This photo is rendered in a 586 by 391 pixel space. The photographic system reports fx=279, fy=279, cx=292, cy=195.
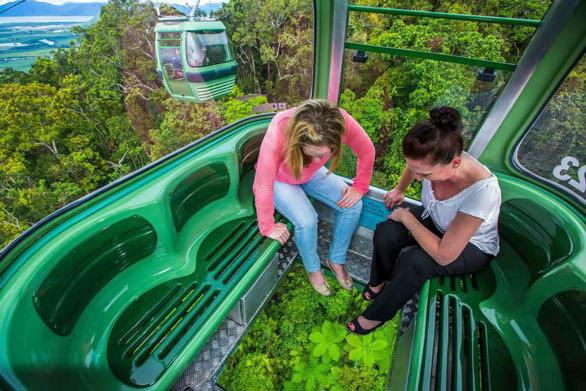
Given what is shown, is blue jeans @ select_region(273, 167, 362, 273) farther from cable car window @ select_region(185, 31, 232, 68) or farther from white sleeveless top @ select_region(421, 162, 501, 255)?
cable car window @ select_region(185, 31, 232, 68)

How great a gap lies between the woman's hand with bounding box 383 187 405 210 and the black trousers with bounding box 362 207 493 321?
0.17m

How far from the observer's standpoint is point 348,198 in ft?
5.75

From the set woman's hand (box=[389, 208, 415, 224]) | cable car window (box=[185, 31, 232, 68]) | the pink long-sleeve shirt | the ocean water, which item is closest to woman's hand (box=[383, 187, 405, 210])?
the pink long-sleeve shirt

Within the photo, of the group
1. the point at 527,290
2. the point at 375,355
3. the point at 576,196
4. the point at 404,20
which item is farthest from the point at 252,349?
the point at 404,20

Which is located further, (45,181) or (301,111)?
(45,181)

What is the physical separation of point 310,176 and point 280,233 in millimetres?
393

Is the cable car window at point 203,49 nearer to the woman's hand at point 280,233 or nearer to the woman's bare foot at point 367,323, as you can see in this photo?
the woman's hand at point 280,233

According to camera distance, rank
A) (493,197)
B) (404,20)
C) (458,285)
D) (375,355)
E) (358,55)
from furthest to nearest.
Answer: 1. (404,20)
2. (358,55)
3. (375,355)
4. (458,285)
5. (493,197)

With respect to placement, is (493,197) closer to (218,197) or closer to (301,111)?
(301,111)

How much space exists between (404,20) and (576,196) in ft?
19.2

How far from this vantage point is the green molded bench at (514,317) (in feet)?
3.52

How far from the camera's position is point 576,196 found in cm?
145

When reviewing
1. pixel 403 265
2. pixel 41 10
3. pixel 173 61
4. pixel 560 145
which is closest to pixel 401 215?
pixel 403 265

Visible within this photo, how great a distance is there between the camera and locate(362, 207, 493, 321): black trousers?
1345 mm
